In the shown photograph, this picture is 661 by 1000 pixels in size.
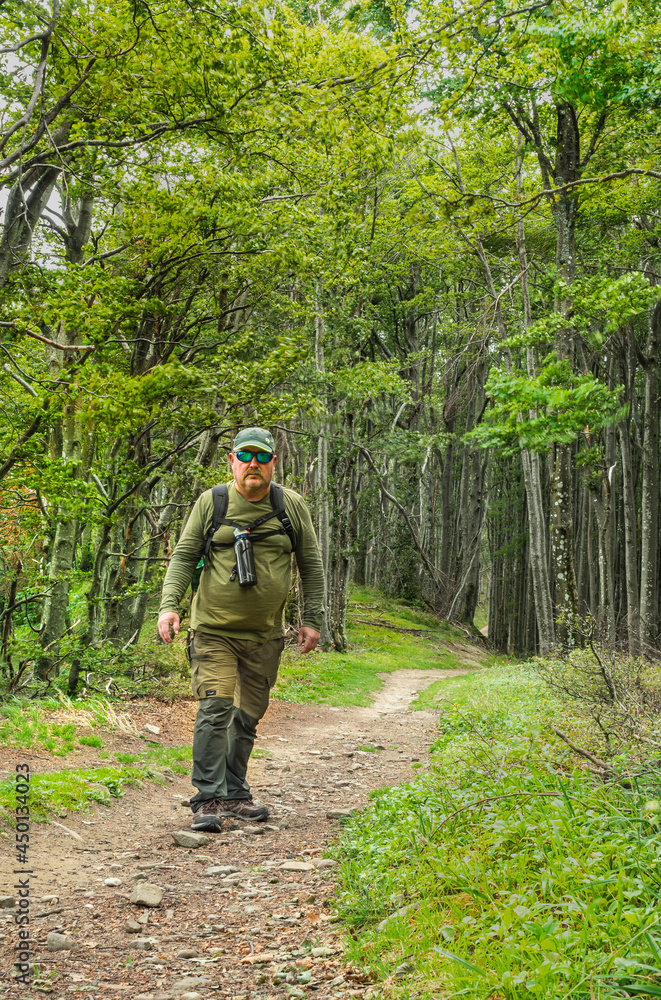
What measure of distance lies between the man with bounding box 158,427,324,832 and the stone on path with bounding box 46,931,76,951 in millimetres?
1954

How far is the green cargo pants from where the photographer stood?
497 centimetres

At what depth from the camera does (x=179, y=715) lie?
358 inches

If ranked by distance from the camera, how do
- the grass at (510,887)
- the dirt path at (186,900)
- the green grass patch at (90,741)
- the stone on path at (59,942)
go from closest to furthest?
1. the grass at (510,887)
2. the dirt path at (186,900)
3. the stone on path at (59,942)
4. the green grass patch at (90,741)

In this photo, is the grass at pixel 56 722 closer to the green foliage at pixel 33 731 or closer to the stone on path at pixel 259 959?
the green foliage at pixel 33 731

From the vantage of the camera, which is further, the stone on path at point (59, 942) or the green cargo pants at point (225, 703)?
the green cargo pants at point (225, 703)

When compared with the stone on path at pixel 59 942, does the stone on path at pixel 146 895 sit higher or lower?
lower

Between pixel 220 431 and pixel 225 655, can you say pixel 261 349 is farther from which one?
pixel 225 655

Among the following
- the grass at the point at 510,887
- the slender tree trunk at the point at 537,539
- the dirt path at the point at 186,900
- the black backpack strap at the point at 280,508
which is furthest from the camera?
the slender tree trunk at the point at 537,539

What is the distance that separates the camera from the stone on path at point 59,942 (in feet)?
9.51

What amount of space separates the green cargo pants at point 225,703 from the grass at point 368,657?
6582 mm

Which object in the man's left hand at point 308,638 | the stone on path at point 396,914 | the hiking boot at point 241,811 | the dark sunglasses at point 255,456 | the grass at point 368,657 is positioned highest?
the dark sunglasses at point 255,456

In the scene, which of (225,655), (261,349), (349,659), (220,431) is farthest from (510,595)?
(225,655)

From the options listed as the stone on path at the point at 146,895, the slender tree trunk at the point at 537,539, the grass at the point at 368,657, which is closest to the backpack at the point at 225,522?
the stone on path at the point at 146,895

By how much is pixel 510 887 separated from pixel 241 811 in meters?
2.70
